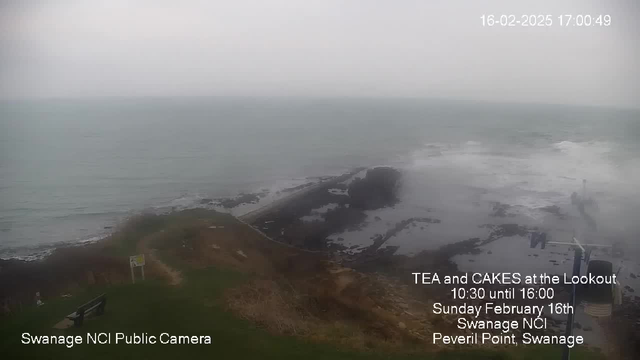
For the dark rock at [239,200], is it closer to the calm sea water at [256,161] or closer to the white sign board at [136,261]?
the calm sea water at [256,161]

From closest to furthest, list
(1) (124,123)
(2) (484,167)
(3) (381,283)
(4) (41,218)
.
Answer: (3) (381,283) → (4) (41,218) → (2) (484,167) → (1) (124,123)

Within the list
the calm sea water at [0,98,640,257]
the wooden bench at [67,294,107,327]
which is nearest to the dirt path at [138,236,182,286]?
the wooden bench at [67,294,107,327]

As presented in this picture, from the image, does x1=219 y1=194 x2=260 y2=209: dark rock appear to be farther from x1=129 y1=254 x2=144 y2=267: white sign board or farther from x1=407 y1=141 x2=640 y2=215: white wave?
x1=407 y1=141 x2=640 y2=215: white wave

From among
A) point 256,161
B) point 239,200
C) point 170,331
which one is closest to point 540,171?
point 239,200

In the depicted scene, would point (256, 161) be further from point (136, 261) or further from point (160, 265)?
point (136, 261)

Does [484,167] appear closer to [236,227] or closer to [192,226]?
[236,227]

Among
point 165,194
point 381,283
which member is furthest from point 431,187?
point 165,194
